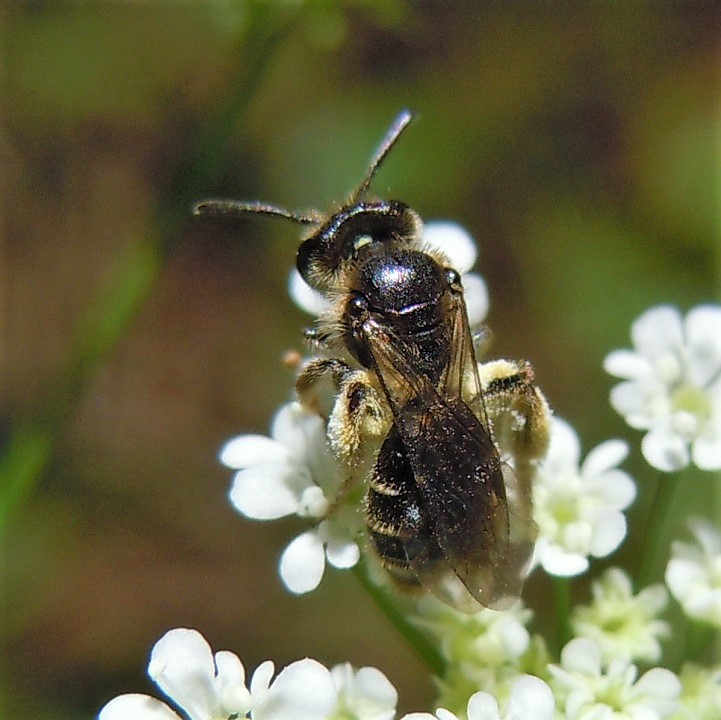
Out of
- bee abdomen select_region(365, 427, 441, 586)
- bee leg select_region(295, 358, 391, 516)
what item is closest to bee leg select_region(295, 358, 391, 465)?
bee leg select_region(295, 358, 391, 516)

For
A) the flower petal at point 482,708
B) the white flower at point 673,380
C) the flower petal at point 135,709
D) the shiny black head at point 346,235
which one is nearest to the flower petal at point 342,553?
the flower petal at point 482,708

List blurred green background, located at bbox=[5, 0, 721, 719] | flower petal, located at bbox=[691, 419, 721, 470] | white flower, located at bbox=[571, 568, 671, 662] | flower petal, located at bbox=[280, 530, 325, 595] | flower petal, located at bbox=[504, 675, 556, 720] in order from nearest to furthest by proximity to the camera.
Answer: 1. flower petal, located at bbox=[504, 675, 556, 720]
2. flower petal, located at bbox=[280, 530, 325, 595]
3. white flower, located at bbox=[571, 568, 671, 662]
4. flower petal, located at bbox=[691, 419, 721, 470]
5. blurred green background, located at bbox=[5, 0, 721, 719]

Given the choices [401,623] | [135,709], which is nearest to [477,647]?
[401,623]

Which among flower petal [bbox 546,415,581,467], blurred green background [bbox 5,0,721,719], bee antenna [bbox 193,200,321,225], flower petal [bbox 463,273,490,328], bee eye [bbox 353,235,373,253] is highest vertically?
blurred green background [bbox 5,0,721,719]

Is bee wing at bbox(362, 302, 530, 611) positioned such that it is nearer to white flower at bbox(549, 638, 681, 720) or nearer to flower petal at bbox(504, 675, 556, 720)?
flower petal at bbox(504, 675, 556, 720)

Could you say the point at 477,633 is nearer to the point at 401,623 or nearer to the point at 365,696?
the point at 401,623

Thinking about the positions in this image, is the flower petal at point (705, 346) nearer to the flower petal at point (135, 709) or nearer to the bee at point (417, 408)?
the bee at point (417, 408)
